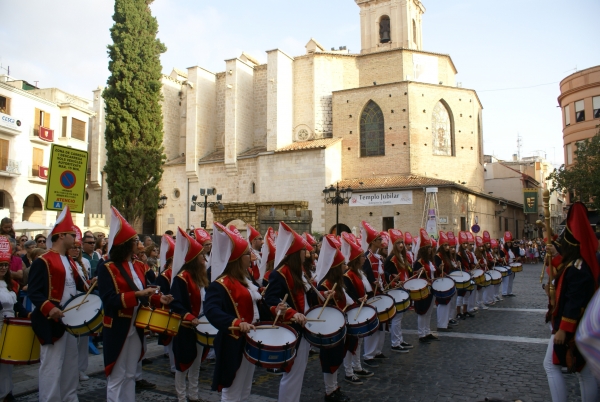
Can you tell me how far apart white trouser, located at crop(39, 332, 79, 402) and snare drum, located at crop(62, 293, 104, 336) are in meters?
0.20

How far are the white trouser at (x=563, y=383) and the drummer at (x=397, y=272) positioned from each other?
3.91 metres

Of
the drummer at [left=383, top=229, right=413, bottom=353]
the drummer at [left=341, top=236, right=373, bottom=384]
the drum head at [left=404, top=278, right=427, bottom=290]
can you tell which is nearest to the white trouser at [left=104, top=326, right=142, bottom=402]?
the drummer at [left=341, top=236, right=373, bottom=384]

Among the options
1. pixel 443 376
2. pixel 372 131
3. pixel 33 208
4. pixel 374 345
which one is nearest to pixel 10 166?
pixel 33 208

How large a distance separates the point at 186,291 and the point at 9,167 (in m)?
29.8

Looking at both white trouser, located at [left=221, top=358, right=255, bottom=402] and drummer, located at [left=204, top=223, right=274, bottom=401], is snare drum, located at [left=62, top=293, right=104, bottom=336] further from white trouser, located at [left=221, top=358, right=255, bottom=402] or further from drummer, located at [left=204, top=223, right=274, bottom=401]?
white trouser, located at [left=221, top=358, right=255, bottom=402]

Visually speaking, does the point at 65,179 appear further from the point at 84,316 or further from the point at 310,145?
the point at 310,145

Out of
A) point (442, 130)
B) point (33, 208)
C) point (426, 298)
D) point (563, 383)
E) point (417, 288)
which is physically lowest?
point (563, 383)

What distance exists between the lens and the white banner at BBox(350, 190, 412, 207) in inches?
1164

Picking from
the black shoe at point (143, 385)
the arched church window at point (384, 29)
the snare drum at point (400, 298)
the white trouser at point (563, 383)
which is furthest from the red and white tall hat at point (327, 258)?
the arched church window at point (384, 29)

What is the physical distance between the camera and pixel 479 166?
37.8 m

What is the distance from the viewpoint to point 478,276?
12.1 metres

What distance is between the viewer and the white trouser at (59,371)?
4.86m

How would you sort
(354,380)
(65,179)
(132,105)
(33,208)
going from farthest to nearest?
1. (33,208)
2. (132,105)
3. (65,179)
4. (354,380)

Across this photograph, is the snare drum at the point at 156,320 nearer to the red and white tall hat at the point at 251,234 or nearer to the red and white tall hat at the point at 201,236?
the red and white tall hat at the point at 201,236
